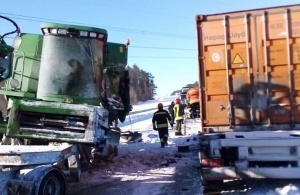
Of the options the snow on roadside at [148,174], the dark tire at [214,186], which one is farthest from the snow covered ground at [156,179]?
the dark tire at [214,186]

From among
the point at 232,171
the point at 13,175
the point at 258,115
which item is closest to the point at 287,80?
the point at 258,115

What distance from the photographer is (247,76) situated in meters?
6.52

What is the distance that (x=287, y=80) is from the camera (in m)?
6.30

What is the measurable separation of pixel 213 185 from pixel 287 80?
2196 mm

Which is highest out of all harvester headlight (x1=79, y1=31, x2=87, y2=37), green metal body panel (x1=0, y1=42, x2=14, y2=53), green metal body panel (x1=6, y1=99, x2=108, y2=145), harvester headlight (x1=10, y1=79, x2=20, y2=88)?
harvester headlight (x1=79, y1=31, x2=87, y2=37)

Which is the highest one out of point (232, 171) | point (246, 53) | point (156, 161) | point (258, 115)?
point (246, 53)

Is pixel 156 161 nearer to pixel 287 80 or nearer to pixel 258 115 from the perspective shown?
pixel 258 115

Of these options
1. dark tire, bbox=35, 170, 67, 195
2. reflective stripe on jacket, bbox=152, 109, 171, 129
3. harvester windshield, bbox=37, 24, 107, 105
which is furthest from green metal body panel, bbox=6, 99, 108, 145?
reflective stripe on jacket, bbox=152, 109, 171, 129

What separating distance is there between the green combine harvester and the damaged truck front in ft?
6.79

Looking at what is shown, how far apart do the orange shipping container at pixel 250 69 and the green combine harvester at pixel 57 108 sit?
2.11 metres

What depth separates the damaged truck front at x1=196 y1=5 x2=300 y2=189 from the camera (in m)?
6.28

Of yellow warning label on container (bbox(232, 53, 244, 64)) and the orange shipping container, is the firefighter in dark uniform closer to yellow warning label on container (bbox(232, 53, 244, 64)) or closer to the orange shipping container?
the orange shipping container

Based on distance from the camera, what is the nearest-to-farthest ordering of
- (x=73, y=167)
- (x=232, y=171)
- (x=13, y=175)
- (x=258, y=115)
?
(x=13, y=175) < (x=232, y=171) < (x=73, y=167) < (x=258, y=115)

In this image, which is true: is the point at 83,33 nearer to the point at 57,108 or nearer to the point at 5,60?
the point at 57,108
